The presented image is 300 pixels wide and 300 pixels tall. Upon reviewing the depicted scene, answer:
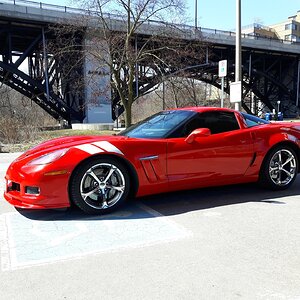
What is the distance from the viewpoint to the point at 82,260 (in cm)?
298

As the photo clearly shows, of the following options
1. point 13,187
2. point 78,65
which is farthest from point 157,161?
point 78,65

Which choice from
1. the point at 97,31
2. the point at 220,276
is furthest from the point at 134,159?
the point at 97,31

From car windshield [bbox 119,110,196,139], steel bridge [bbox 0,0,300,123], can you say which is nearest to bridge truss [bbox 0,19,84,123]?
steel bridge [bbox 0,0,300,123]

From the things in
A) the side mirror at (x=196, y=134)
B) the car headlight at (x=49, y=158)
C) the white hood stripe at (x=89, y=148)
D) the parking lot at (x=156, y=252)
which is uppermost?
the side mirror at (x=196, y=134)

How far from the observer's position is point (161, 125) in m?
4.86

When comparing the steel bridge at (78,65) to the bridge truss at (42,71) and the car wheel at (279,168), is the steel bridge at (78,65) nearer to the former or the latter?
the bridge truss at (42,71)

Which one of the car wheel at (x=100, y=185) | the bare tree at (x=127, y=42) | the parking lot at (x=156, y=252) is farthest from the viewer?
the bare tree at (x=127, y=42)

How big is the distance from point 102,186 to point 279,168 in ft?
9.58

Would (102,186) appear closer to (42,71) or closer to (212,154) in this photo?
(212,154)

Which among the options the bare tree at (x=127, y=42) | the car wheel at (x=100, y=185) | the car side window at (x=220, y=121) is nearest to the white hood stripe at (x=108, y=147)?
the car wheel at (x=100, y=185)

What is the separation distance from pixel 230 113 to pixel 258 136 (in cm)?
55

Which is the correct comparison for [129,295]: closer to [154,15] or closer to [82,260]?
[82,260]

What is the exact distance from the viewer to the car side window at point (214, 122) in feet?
15.6

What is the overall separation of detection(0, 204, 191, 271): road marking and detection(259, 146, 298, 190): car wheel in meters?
2.04
